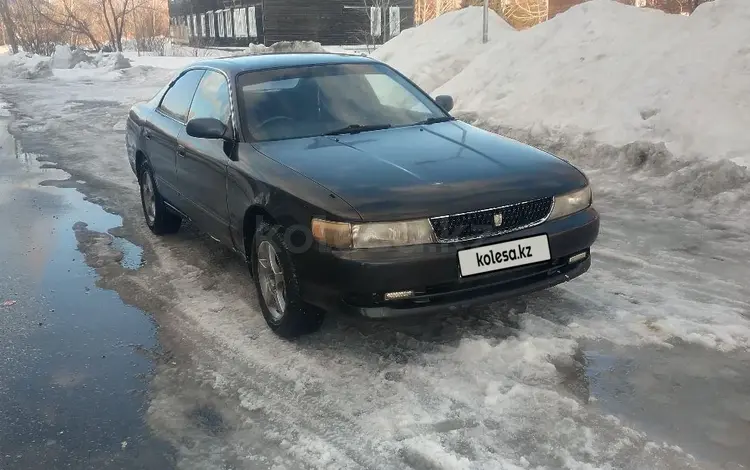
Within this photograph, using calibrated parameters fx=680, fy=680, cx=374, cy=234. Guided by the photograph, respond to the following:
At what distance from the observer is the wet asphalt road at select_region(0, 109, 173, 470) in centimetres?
287

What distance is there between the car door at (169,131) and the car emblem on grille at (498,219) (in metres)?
2.75

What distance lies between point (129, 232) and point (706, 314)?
15.3 feet

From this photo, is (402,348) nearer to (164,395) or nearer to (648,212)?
(164,395)

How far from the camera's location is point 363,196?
128 inches

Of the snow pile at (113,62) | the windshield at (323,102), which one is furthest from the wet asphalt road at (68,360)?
the snow pile at (113,62)

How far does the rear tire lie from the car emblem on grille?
3.13 meters

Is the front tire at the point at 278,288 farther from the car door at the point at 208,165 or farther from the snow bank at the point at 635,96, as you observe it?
the snow bank at the point at 635,96

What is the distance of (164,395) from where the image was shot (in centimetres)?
327

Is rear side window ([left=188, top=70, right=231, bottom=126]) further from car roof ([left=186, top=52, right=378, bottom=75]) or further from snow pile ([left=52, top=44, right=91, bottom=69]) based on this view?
snow pile ([left=52, top=44, right=91, bottom=69])

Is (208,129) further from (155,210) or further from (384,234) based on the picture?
(155,210)

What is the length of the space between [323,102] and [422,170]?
4.12 feet

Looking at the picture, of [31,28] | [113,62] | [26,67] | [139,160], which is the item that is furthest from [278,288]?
[31,28]

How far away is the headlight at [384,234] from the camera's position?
3.19m

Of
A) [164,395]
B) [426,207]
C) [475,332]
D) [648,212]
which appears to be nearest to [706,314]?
[475,332]
